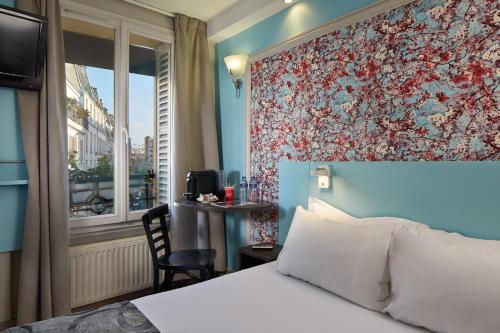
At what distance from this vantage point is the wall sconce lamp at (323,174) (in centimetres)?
212

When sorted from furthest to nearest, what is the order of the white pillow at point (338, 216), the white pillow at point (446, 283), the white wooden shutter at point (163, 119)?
the white wooden shutter at point (163, 119) < the white pillow at point (338, 216) < the white pillow at point (446, 283)

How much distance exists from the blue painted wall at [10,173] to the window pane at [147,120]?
845 mm

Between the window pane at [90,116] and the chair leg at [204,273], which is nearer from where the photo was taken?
Result: the chair leg at [204,273]

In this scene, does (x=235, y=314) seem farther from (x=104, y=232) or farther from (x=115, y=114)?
(x=115, y=114)

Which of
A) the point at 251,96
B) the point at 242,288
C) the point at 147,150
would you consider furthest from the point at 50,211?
the point at 251,96

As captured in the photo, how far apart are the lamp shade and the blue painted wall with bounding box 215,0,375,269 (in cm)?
11

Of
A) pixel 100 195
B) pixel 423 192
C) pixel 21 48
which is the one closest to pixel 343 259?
pixel 423 192

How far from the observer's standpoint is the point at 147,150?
3.02 metres

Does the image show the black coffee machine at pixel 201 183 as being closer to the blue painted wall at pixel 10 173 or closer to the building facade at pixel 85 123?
the building facade at pixel 85 123

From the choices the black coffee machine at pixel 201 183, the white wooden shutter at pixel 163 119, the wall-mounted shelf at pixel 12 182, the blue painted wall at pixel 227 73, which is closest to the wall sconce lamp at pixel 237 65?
the blue painted wall at pixel 227 73

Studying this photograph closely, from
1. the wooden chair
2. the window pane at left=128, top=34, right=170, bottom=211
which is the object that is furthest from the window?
the wooden chair

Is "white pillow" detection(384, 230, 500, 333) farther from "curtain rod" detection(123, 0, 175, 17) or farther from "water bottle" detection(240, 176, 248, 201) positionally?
"curtain rod" detection(123, 0, 175, 17)

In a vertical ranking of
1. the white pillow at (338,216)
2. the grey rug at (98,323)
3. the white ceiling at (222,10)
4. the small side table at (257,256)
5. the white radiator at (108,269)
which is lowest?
the white radiator at (108,269)

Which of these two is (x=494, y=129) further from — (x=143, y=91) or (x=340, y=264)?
(x=143, y=91)
